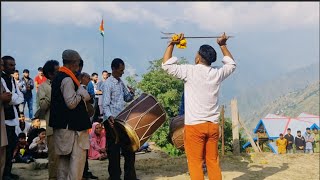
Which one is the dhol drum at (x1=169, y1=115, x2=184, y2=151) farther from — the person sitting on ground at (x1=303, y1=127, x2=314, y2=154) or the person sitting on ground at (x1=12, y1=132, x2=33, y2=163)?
the person sitting on ground at (x1=303, y1=127, x2=314, y2=154)

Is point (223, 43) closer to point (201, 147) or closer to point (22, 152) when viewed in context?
point (201, 147)

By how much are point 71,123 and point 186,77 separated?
1440 mm

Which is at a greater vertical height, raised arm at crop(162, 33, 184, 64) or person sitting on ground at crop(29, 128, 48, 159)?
raised arm at crop(162, 33, 184, 64)

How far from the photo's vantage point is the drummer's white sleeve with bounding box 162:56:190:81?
16.1ft

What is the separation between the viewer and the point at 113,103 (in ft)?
19.9

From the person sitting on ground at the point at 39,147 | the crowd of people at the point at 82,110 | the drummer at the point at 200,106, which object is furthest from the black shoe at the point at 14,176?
the drummer at the point at 200,106

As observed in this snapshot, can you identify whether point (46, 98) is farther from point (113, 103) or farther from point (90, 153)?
point (90, 153)

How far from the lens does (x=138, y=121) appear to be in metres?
5.78

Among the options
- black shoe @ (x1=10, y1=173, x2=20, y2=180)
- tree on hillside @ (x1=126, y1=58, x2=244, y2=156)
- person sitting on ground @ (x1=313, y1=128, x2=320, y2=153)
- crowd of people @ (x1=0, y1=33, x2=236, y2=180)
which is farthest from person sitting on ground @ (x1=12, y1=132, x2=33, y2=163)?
tree on hillside @ (x1=126, y1=58, x2=244, y2=156)

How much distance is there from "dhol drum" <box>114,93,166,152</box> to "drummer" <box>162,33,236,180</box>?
38.3 inches

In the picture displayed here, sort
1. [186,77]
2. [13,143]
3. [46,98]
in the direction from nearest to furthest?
[186,77] → [46,98] → [13,143]

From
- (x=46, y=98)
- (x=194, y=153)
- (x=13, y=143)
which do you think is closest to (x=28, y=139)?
(x=13, y=143)

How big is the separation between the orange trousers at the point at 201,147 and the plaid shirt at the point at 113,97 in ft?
4.72

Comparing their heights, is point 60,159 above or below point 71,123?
below
